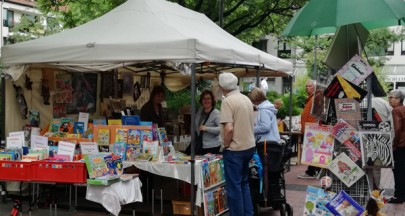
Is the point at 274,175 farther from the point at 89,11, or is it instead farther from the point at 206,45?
the point at 89,11

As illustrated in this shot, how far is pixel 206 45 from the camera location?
22.4 feet

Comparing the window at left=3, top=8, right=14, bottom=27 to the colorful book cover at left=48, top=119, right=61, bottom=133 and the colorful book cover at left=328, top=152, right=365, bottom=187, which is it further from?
the colorful book cover at left=328, top=152, right=365, bottom=187

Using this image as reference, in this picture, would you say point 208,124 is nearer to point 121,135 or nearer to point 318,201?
point 121,135

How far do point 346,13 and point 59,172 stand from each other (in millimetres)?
3746

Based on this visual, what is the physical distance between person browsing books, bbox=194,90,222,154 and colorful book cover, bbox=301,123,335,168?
7.49ft

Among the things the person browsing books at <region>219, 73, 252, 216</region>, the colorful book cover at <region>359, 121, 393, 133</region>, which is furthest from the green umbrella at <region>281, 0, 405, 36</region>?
the person browsing books at <region>219, 73, 252, 216</region>

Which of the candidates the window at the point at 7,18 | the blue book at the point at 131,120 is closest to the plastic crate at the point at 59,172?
the blue book at the point at 131,120

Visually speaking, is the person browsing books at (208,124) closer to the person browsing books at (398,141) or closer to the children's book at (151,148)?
the children's book at (151,148)

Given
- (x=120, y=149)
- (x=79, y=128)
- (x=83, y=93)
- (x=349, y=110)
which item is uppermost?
(x=83, y=93)

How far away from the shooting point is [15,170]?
652cm

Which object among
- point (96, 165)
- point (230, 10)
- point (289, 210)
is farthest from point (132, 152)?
point (230, 10)

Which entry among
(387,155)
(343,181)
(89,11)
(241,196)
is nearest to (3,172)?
(241,196)

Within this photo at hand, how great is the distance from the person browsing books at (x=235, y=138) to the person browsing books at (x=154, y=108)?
2.75 metres

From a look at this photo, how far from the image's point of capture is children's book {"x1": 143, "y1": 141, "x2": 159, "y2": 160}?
717cm
